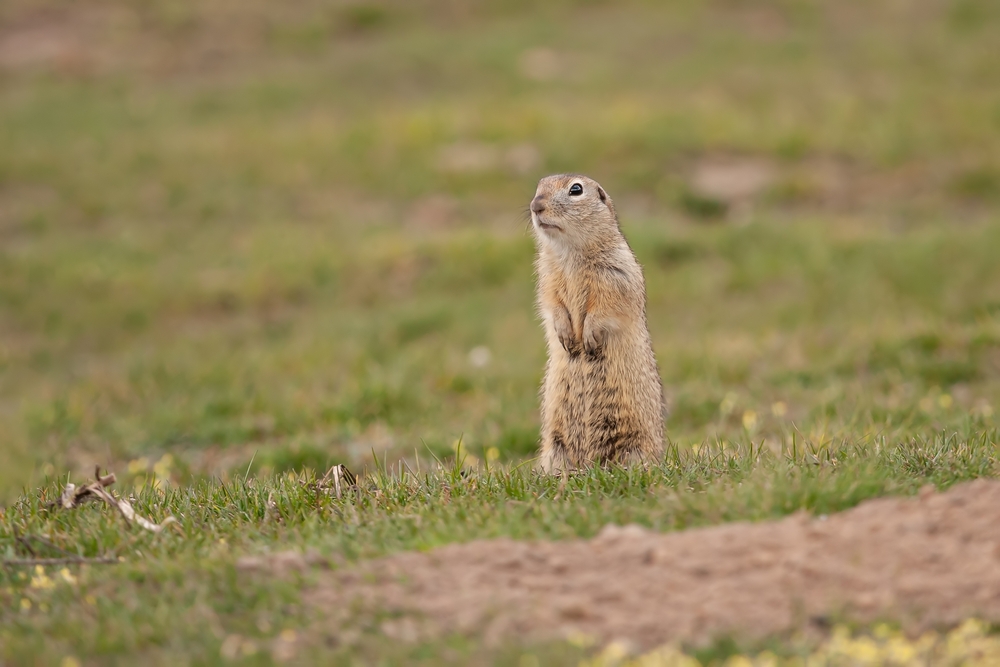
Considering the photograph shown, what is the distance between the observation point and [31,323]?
1363cm

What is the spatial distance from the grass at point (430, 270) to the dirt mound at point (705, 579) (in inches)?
9.0

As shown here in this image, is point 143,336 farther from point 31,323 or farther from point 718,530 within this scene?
point 718,530

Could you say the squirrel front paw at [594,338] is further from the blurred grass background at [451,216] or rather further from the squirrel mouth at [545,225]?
the blurred grass background at [451,216]

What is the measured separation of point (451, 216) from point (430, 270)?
246 centimetres

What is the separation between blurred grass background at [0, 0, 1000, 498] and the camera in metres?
9.66

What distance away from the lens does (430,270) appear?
14180 millimetres

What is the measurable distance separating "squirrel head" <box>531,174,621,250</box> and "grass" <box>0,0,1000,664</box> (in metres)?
1.51

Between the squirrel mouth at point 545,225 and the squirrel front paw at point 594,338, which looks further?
the squirrel mouth at point 545,225

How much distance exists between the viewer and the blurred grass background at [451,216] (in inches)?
380

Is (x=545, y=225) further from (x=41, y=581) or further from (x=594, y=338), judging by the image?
(x=41, y=581)

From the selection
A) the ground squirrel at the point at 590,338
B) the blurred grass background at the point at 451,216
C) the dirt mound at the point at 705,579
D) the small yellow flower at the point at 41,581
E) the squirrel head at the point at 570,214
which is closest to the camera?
the dirt mound at the point at 705,579

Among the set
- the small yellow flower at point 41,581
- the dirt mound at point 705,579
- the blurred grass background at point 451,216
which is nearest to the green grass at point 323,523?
the small yellow flower at point 41,581

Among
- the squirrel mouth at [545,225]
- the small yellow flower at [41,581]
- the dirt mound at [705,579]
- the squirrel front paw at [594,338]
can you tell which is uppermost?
the squirrel mouth at [545,225]

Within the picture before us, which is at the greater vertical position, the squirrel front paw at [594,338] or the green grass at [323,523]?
the squirrel front paw at [594,338]
